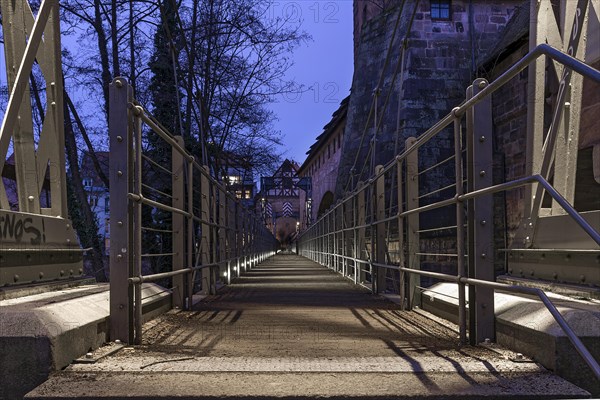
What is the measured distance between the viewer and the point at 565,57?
6.95ft

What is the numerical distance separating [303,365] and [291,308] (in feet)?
8.57

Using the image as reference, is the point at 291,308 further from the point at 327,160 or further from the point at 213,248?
the point at 327,160

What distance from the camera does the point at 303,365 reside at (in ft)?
8.77

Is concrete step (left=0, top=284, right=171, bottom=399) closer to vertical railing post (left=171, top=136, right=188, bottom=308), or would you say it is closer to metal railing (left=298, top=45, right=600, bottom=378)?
metal railing (left=298, top=45, right=600, bottom=378)

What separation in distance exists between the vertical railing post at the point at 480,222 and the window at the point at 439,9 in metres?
15.4

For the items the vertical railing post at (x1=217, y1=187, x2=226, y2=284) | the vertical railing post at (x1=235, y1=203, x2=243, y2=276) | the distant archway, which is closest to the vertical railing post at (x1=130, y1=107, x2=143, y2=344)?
the vertical railing post at (x1=217, y1=187, x2=226, y2=284)

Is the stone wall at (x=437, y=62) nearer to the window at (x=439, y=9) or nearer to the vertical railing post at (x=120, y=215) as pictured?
the window at (x=439, y=9)

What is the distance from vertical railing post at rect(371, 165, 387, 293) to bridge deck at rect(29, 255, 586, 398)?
204 cm

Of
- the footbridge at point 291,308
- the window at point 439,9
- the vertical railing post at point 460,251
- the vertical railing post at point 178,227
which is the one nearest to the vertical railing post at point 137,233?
the footbridge at point 291,308

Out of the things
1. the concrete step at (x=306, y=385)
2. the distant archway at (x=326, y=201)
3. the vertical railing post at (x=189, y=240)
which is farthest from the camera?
the distant archway at (x=326, y=201)

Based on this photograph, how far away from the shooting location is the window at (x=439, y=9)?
58.2 ft

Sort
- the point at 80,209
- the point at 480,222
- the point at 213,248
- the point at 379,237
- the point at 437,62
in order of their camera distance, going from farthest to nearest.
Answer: the point at 437,62, the point at 80,209, the point at 213,248, the point at 379,237, the point at 480,222

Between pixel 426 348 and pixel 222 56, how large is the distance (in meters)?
14.2

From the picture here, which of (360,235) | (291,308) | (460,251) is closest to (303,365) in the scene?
(460,251)
